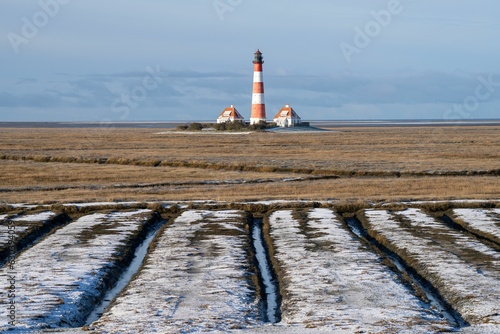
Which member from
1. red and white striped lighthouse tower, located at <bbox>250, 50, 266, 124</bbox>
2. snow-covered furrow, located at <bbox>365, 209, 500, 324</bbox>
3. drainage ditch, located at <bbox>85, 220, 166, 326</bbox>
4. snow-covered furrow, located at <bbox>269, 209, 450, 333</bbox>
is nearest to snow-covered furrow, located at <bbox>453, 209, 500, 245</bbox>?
snow-covered furrow, located at <bbox>365, 209, 500, 324</bbox>

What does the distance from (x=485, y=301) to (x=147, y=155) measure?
48.0 metres

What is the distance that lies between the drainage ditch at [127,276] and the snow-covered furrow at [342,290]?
3010mm

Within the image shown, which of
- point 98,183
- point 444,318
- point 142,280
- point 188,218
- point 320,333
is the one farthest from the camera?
point 98,183

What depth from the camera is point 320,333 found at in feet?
37.6

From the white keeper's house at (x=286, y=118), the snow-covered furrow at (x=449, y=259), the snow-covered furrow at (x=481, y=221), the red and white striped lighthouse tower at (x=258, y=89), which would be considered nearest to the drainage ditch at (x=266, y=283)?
the snow-covered furrow at (x=449, y=259)

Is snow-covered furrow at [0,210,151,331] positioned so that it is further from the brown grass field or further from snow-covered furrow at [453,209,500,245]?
snow-covered furrow at [453,209,500,245]

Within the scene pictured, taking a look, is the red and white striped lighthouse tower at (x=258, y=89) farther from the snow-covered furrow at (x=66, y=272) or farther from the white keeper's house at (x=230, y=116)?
the snow-covered furrow at (x=66, y=272)

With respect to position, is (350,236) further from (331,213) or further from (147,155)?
(147,155)

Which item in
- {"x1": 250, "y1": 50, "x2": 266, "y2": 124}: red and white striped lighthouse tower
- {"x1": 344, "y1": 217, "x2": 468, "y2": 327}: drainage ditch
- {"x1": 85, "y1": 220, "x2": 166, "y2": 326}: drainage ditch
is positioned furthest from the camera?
{"x1": 250, "y1": 50, "x2": 266, "y2": 124}: red and white striped lighthouse tower

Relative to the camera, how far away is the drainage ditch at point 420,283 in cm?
1275

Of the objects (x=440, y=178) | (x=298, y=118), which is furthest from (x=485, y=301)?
(x=298, y=118)

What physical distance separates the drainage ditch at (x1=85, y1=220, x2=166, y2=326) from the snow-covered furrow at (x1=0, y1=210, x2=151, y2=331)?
5.5 inches

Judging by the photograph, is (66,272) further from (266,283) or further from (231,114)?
A: (231,114)

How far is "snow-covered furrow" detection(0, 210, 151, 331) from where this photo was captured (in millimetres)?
12625
